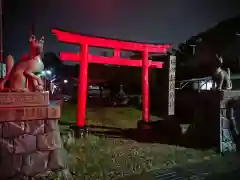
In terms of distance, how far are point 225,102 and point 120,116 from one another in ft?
3.47

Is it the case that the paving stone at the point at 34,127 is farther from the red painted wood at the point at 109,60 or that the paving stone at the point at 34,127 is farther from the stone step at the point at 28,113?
the red painted wood at the point at 109,60

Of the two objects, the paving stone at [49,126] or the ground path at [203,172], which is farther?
the ground path at [203,172]

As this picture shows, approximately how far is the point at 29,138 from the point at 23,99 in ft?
0.85

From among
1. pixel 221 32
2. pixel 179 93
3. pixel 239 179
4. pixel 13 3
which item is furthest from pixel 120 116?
pixel 221 32

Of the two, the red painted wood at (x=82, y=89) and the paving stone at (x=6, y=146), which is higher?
the red painted wood at (x=82, y=89)

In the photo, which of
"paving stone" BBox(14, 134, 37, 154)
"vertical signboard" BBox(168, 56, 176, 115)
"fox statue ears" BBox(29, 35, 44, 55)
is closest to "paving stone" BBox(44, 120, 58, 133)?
"paving stone" BBox(14, 134, 37, 154)

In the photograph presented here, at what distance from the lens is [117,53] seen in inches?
90.7

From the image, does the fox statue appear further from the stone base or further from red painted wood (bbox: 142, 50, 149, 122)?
red painted wood (bbox: 142, 50, 149, 122)

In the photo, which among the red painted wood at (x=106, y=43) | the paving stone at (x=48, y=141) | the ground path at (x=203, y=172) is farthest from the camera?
the red painted wood at (x=106, y=43)

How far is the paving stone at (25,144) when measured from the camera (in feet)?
5.01

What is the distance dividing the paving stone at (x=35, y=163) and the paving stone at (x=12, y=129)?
159 mm

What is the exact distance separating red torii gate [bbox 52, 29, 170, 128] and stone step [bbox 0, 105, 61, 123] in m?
0.45

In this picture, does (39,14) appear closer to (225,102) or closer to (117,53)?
(117,53)

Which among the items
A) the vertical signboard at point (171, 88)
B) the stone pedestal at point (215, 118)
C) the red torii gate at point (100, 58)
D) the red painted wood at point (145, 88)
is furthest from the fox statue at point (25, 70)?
the stone pedestal at point (215, 118)
